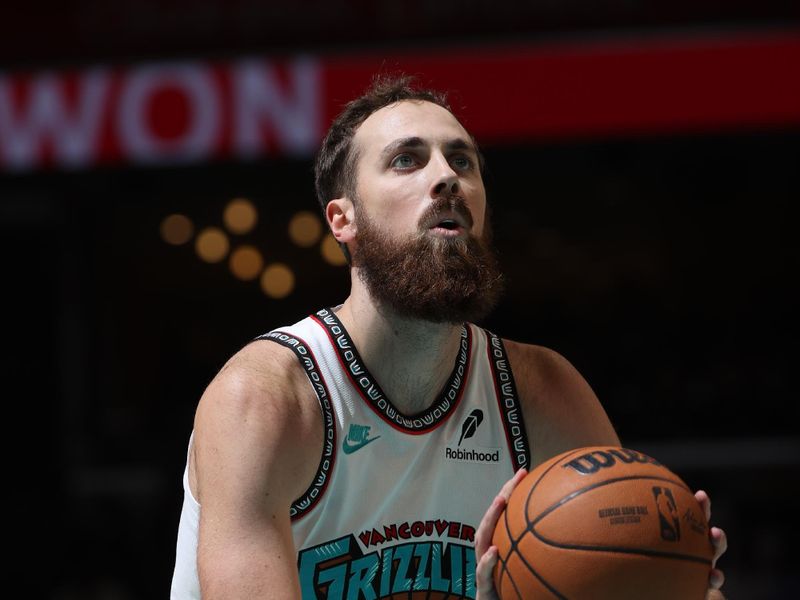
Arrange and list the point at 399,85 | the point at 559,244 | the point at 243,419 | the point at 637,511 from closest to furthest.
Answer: the point at 637,511 < the point at 243,419 < the point at 399,85 < the point at 559,244

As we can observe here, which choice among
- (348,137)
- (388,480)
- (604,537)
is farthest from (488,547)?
(348,137)

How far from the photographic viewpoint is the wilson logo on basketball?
119 inches

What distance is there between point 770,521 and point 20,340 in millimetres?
5441

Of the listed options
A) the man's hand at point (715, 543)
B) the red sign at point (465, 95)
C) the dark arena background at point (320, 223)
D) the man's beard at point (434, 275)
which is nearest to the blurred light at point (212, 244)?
the dark arena background at point (320, 223)

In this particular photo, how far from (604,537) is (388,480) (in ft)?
2.51

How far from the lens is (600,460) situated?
9.98 feet

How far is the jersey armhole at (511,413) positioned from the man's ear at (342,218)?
0.54 meters

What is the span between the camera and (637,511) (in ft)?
9.59

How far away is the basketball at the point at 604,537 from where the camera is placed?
9.43 feet

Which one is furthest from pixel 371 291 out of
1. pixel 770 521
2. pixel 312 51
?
pixel 770 521

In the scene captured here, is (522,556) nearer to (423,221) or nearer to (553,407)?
(553,407)

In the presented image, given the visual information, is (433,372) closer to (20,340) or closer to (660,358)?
(660,358)

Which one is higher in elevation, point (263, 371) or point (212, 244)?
point (212, 244)

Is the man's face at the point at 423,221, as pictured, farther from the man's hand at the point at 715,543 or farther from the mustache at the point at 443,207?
the man's hand at the point at 715,543
